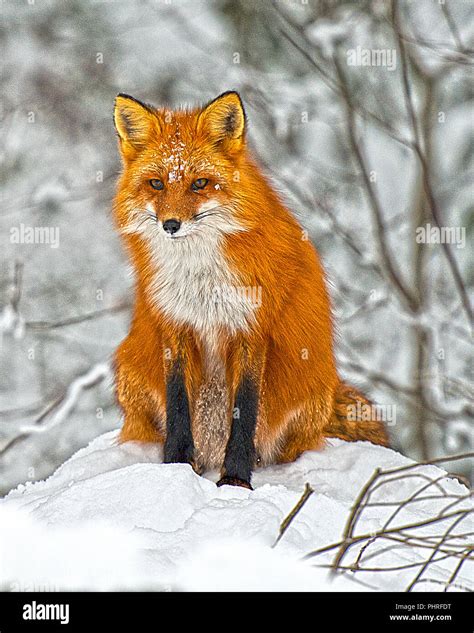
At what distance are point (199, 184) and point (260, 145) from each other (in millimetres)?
5377

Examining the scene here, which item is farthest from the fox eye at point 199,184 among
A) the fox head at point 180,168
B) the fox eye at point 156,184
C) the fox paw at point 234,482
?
the fox paw at point 234,482

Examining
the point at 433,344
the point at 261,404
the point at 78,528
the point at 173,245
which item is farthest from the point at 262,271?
the point at 433,344

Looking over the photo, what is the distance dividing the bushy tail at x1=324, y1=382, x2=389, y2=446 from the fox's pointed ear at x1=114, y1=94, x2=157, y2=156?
1694mm

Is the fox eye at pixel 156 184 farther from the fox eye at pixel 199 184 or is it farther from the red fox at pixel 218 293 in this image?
the fox eye at pixel 199 184

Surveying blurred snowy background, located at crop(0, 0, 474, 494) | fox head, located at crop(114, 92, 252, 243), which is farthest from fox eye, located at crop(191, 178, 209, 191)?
blurred snowy background, located at crop(0, 0, 474, 494)

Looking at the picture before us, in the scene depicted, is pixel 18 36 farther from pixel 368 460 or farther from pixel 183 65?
pixel 368 460

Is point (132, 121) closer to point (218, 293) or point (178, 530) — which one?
point (218, 293)

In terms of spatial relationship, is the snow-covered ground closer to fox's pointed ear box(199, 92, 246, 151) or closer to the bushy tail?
the bushy tail

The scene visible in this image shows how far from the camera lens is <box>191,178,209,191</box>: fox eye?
3.84 metres

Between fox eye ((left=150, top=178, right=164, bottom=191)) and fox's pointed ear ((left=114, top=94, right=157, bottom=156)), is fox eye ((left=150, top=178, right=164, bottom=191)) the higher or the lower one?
the lower one

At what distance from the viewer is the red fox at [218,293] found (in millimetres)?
3885

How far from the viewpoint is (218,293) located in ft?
12.9

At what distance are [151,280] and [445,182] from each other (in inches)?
281

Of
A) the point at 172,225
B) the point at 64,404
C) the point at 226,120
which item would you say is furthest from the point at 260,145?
the point at 172,225
